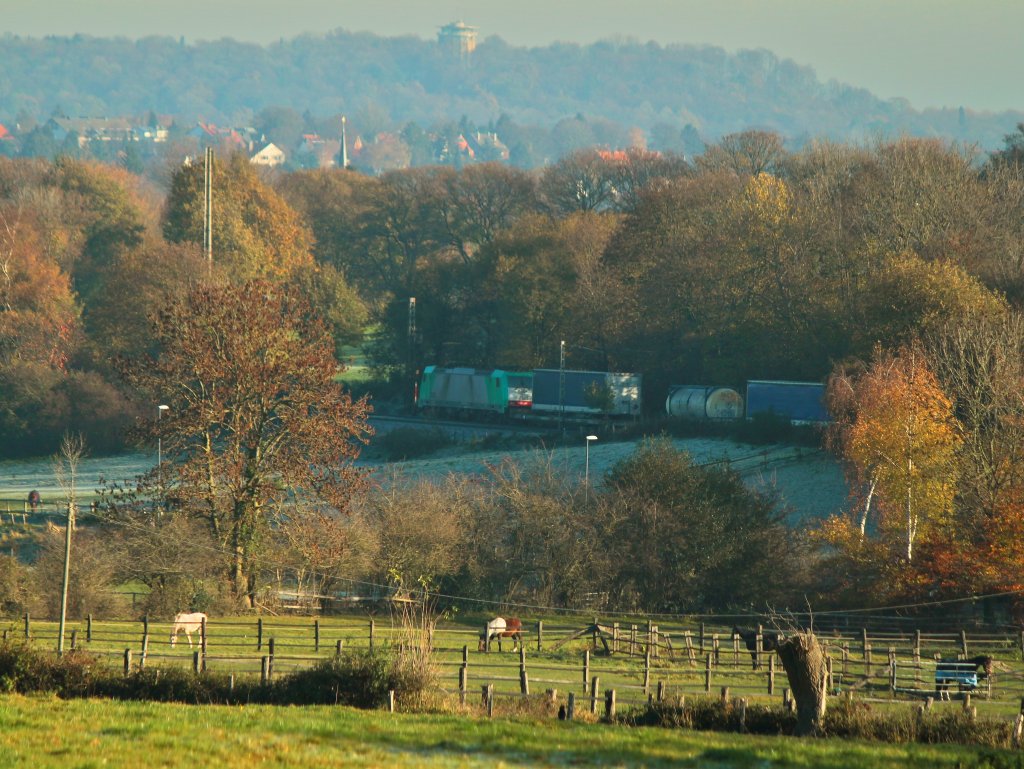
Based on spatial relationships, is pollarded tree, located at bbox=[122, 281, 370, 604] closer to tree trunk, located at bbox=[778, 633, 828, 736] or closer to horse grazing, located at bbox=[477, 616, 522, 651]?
horse grazing, located at bbox=[477, 616, 522, 651]

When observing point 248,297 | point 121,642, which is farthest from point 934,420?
point 121,642

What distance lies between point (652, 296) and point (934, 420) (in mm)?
31478

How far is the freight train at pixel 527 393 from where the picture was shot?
7256cm

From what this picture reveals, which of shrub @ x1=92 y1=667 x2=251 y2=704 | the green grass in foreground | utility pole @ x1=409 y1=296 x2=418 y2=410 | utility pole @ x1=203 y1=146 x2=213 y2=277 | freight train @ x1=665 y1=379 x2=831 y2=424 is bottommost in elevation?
shrub @ x1=92 y1=667 x2=251 y2=704

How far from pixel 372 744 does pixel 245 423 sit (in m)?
24.3

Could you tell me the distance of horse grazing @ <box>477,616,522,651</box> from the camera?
3231 cm

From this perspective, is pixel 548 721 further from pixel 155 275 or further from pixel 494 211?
pixel 494 211

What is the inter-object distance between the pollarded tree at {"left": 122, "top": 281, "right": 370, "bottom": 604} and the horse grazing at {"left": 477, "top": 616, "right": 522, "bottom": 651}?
7519 mm

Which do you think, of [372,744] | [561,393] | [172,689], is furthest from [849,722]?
[561,393]

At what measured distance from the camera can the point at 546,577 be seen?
42.5 m

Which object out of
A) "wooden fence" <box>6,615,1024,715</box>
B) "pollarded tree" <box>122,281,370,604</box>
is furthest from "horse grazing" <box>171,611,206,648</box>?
"pollarded tree" <box>122,281,370,604</box>

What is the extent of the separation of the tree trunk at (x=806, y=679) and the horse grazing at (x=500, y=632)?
1227cm

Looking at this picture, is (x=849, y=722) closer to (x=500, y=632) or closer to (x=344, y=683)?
(x=344, y=683)

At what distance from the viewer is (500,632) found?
A: 32.8 m
